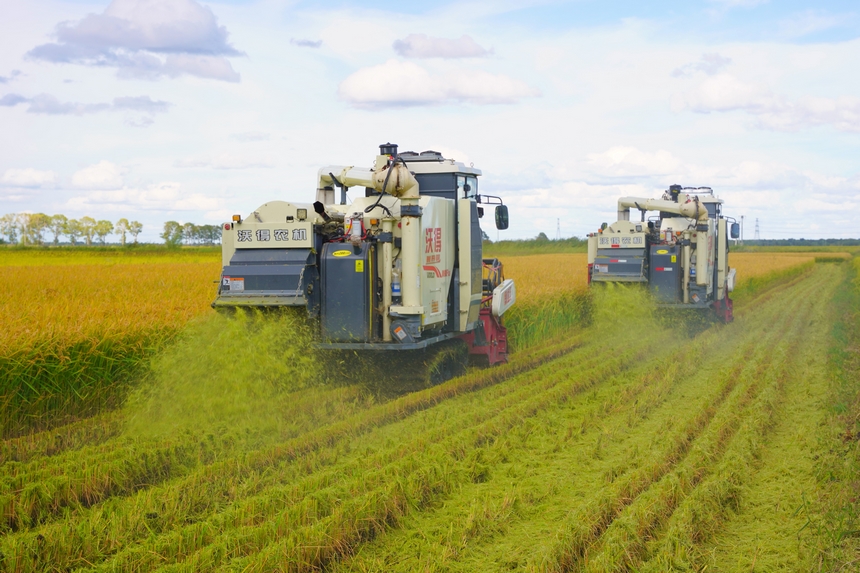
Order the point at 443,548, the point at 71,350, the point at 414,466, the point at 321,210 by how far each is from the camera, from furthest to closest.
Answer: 1. the point at 321,210
2. the point at 71,350
3. the point at 414,466
4. the point at 443,548

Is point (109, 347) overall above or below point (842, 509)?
above

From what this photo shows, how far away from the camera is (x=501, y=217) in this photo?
10938 mm

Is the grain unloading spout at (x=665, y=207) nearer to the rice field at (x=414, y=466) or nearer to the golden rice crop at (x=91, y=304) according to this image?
the rice field at (x=414, y=466)

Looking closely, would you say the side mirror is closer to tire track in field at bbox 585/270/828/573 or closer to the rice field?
the rice field

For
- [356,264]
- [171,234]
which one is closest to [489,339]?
[356,264]

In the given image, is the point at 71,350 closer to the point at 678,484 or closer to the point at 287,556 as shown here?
Result: the point at 287,556

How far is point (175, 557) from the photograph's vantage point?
15.4 ft

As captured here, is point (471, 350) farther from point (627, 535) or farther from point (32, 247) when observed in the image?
point (32, 247)

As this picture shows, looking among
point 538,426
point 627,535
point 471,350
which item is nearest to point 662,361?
point 471,350

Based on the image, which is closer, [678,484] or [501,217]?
[678,484]

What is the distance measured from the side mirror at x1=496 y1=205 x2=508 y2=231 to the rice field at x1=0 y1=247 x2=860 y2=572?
228cm

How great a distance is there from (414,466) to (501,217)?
5.27 m

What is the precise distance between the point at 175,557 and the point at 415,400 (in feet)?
16.1

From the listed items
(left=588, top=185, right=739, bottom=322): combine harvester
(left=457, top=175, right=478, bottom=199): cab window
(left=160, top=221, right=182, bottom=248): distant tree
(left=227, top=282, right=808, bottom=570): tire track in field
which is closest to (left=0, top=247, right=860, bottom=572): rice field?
(left=227, top=282, right=808, bottom=570): tire track in field
